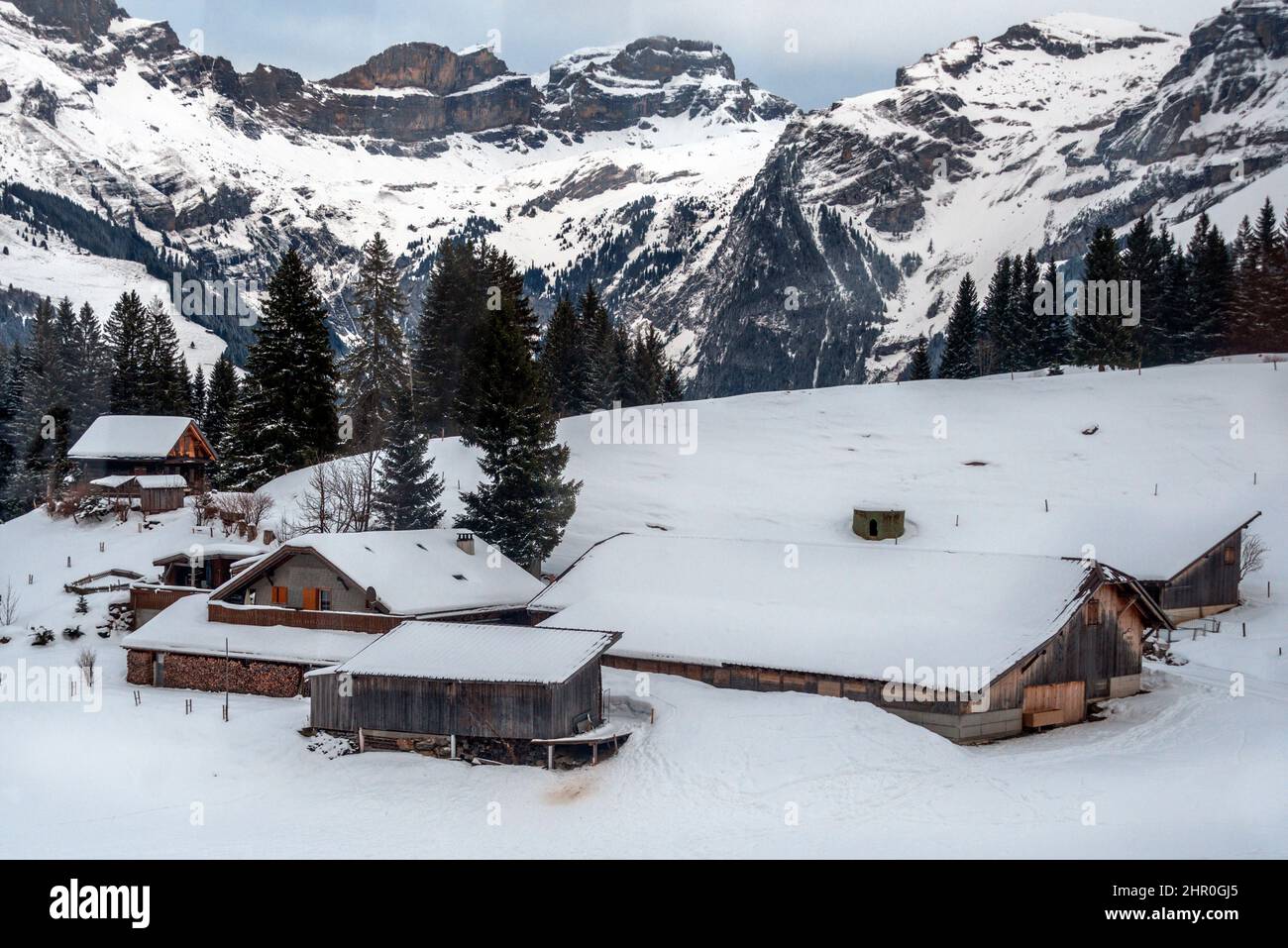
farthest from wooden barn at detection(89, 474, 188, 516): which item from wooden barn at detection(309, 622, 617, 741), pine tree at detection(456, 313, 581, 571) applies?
wooden barn at detection(309, 622, 617, 741)

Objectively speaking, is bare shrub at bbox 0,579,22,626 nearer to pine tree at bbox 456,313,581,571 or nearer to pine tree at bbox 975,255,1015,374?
pine tree at bbox 456,313,581,571

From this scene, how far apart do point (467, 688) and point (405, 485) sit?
70.9 feet

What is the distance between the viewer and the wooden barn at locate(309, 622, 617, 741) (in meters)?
29.5

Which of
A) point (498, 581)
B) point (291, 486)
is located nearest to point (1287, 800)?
point (498, 581)

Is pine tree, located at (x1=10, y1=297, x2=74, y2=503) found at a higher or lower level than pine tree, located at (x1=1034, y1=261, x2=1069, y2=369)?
lower

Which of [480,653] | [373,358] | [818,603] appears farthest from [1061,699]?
[373,358]

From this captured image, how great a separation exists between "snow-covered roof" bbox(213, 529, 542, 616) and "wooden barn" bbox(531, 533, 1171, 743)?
284cm

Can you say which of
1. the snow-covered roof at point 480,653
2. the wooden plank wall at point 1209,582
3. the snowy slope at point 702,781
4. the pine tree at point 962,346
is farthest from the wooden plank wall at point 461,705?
the pine tree at point 962,346

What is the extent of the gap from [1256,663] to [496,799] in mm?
29848

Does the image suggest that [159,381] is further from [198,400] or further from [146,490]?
[146,490]

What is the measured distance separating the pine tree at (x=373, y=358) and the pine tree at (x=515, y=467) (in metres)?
19.5

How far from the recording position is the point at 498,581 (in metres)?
42.8

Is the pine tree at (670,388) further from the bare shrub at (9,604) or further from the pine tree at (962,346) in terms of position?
the bare shrub at (9,604)

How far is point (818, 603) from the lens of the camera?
36844 mm
